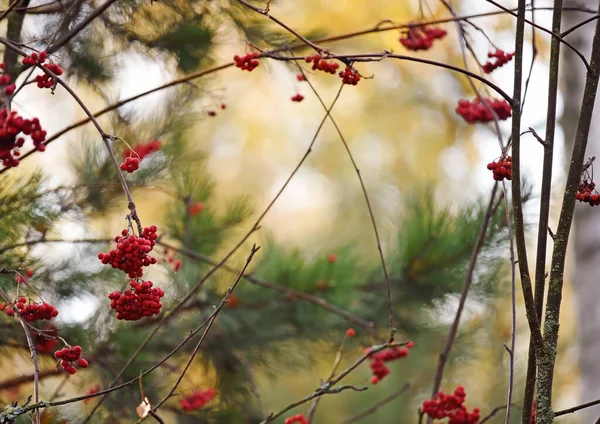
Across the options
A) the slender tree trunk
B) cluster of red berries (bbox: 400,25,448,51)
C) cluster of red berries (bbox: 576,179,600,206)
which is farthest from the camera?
the slender tree trunk

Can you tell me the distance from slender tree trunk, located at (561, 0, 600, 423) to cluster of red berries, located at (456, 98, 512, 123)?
2.05 feet

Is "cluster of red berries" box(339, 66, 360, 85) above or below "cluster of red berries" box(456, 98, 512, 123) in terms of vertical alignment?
below

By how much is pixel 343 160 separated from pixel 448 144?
926 millimetres

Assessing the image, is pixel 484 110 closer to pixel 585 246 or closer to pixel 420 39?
pixel 420 39

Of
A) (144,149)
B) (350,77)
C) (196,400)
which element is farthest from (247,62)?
(196,400)

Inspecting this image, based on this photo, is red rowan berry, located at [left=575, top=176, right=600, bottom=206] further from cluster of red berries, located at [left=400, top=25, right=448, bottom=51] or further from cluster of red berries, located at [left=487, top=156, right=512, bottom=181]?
cluster of red berries, located at [left=400, top=25, right=448, bottom=51]

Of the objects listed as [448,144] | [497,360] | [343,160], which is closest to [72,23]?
[497,360]

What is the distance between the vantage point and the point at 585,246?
5.38 ft

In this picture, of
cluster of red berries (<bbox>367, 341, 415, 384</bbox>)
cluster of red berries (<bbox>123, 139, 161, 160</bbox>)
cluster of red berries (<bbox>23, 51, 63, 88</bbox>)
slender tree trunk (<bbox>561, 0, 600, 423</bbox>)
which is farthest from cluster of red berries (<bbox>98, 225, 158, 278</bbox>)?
slender tree trunk (<bbox>561, 0, 600, 423</bbox>)

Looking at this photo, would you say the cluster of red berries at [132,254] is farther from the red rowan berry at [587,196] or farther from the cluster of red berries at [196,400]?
the cluster of red berries at [196,400]

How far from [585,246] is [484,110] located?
2.36 ft

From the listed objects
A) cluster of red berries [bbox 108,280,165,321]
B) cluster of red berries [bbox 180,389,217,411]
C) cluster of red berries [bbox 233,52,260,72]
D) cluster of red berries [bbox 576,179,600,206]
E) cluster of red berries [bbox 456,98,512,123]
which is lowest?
cluster of red berries [bbox 108,280,165,321]

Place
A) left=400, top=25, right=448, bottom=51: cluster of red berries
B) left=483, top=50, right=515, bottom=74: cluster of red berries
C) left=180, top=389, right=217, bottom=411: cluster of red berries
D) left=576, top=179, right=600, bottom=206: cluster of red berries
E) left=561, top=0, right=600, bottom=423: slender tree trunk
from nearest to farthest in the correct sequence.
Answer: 1. left=576, top=179, right=600, bottom=206: cluster of red berries
2. left=483, top=50, right=515, bottom=74: cluster of red berries
3. left=400, top=25, right=448, bottom=51: cluster of red berries
4. left=180, top=389, right=217, bottom=411: cluster of red berries
5. left=561, top=0, right=600, bottom=423: slender tree trunk

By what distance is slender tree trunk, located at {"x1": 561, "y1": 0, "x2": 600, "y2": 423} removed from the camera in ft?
5.11
